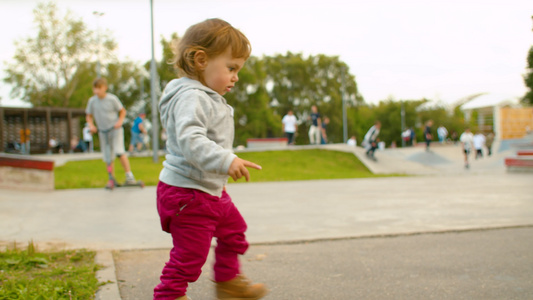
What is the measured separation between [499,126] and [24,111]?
134 feet

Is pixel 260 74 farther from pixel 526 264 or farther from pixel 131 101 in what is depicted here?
pixel 526 264

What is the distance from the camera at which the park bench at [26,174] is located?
7.77 metres

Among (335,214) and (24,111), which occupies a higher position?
(24,111)

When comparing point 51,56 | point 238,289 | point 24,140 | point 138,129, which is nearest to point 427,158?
point 138,129

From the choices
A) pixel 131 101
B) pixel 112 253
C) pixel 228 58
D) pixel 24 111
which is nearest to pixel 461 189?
pixel 112 253

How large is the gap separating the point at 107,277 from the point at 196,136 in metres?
1.32

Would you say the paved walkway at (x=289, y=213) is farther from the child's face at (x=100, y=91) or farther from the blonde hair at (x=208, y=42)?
the child's face at (x=100, y=91)

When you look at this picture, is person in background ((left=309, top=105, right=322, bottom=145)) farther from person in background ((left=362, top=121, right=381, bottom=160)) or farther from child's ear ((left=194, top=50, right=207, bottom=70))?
child's ear ((left=194, top=50, right=207, bottom=70))

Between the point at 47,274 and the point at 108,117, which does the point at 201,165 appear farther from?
the point at 108,117

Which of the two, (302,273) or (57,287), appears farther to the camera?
(302,273)

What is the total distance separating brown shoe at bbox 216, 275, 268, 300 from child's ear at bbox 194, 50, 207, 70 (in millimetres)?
1087

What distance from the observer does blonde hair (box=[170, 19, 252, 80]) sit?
2.36 meters

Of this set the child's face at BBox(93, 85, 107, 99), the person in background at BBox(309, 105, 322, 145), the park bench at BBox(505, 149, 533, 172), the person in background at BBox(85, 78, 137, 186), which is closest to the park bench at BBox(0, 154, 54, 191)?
the person in background at BBox(85, 78, 137, 186)

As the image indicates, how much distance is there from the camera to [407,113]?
7400cm
